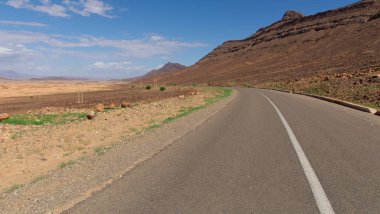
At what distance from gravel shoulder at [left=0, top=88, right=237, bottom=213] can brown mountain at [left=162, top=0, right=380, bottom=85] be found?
6873cm

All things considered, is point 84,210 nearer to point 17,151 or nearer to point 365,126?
point 17,151

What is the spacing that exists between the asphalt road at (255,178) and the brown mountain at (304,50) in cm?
6685

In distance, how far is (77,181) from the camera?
639 centimetres

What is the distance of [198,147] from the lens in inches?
364

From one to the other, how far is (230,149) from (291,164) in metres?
1.93

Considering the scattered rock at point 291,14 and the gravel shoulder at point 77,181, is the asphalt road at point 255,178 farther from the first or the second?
the scattered rock at point 291,14

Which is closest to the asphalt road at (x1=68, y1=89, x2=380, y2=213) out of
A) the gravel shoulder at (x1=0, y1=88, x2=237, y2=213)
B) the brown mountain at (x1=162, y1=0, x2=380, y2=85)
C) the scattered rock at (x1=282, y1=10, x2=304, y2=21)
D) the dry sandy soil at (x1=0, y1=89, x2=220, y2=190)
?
the gravel shoulder at (x1=0, y1=88, x2=237, y2=213)

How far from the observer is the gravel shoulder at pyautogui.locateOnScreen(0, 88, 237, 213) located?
5265 millimetres

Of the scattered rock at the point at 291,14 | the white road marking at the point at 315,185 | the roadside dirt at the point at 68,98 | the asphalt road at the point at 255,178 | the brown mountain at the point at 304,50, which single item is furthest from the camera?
the scattered rock at the point at 291,14

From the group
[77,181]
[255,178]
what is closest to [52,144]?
[77,181]

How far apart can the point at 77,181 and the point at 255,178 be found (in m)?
2.95

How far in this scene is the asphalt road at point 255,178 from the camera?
4945 millimetres

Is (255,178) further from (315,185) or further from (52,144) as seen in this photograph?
(52,144)

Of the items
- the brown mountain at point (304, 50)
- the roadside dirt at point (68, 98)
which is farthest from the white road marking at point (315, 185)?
the brown mountain at point (304, 50)
